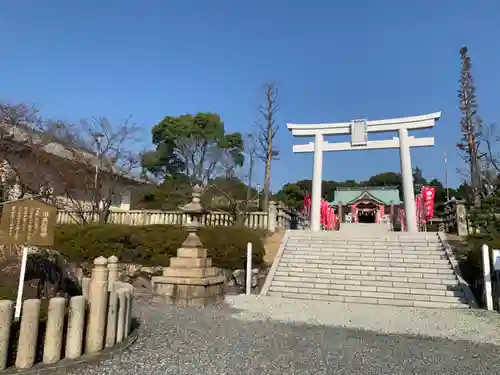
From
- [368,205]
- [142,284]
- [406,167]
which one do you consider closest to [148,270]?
[142,284]

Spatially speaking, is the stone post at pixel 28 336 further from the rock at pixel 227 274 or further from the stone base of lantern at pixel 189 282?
the rock at pixel 227 274

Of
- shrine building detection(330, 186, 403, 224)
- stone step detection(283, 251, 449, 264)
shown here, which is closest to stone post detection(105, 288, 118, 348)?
→ stone step detection(283, 251, 449, 264)

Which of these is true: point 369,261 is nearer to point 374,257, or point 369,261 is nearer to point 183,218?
point 374,257

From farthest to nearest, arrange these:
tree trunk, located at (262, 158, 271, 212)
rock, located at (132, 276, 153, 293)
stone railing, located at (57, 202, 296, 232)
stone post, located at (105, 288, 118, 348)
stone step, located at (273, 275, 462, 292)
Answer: tree trunk, located at (262, 158, 271, 212)
stone railing, located at (57, 202, 296, 232)
rock, located at (132, 276, 153, 293)
stone step, located at (273, 275, 462, 292)
stone post, located at (105, 288, 118, 348)

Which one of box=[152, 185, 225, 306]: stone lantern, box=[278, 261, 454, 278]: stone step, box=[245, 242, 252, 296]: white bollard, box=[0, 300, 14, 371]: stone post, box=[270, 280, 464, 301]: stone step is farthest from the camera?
box=[245, 242, 252, 296]: white bollard

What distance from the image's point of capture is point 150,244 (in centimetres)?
1150

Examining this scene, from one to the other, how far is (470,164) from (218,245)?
896 inches

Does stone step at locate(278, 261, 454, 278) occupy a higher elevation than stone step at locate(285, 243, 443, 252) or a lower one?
lower

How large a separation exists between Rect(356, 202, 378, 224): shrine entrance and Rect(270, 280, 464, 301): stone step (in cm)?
2734

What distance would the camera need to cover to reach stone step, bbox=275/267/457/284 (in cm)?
984

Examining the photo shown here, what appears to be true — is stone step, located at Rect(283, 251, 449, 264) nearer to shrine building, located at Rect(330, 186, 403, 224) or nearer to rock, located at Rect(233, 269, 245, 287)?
rock, located at Rect(233, 269, 245, 287)

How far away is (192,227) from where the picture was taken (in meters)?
8.80

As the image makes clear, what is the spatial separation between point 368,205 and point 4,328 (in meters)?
35.9

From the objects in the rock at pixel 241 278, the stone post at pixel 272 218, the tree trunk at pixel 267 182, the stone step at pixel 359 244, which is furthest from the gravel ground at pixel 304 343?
the tree trunk at pixel 267 182
